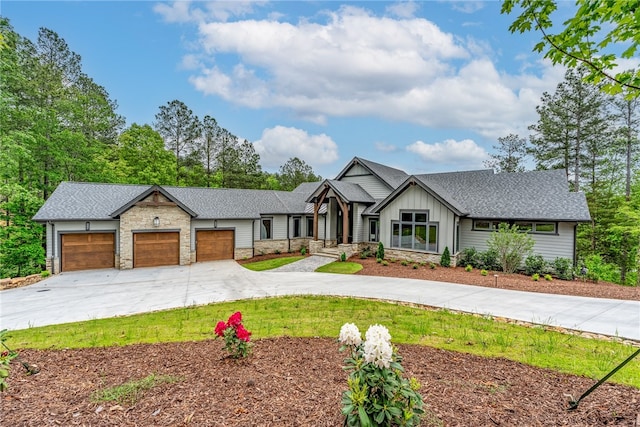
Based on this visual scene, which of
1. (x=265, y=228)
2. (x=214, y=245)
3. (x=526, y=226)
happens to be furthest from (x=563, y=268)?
(x=214, y=245)

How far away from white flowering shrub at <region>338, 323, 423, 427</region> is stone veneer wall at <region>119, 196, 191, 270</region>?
643 inches

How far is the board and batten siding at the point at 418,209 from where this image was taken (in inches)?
629

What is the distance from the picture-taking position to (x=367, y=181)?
22.0 meters

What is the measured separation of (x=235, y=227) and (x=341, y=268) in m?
7.61

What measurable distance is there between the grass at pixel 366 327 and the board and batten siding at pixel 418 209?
8628 mm

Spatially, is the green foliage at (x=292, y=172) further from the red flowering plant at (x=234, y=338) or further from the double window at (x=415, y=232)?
the red flowering plant at (x=234, y=338)

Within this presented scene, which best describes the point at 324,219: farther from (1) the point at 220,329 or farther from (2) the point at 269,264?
(1) the point at 220,329

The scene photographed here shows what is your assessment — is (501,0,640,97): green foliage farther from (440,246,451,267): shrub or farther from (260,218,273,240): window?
(260,218,273,240): window

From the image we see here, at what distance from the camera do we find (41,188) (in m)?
20.2

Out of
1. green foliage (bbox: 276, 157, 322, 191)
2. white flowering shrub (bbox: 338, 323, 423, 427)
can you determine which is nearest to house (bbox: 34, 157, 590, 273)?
white flowering shrub (bbox: 338, 323, 423, 427)

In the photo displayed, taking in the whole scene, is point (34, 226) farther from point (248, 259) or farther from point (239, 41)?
point (239, 41)

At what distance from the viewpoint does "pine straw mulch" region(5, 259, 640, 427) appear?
10.3 feet

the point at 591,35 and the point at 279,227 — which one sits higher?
the point at 591,35

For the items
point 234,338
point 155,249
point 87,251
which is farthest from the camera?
point 155,249
